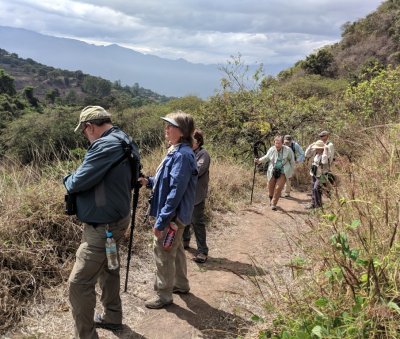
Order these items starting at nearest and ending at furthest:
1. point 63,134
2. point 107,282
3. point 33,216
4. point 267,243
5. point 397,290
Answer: point 397,290
point 107,282
point 33,216
point 267,243
point 63,134

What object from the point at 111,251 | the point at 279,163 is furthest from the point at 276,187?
the point at 111,251

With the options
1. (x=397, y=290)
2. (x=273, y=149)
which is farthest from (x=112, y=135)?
(x=273, y=149)

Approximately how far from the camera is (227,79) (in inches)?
551

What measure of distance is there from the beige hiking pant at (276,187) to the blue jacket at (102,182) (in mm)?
5471

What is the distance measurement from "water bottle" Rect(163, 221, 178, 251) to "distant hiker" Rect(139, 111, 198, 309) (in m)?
0.02

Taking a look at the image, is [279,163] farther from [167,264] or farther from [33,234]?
[33,234]

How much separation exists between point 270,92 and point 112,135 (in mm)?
11154

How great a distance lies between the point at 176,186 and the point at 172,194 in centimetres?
8

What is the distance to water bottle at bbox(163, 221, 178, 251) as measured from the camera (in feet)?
12.1

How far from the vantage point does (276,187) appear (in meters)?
8.30

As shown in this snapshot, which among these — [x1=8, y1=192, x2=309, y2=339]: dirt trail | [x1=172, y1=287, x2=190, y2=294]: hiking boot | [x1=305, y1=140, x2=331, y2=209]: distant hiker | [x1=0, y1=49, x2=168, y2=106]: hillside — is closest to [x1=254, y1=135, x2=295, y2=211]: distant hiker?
[x1=305, y1=140, x2=331, y2=209]: distant hiker

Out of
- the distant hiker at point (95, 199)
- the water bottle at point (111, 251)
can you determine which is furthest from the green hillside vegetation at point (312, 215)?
the water bottle at point (111, 251)

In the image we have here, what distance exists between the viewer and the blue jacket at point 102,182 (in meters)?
2.98

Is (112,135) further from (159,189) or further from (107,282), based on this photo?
(107,282)
